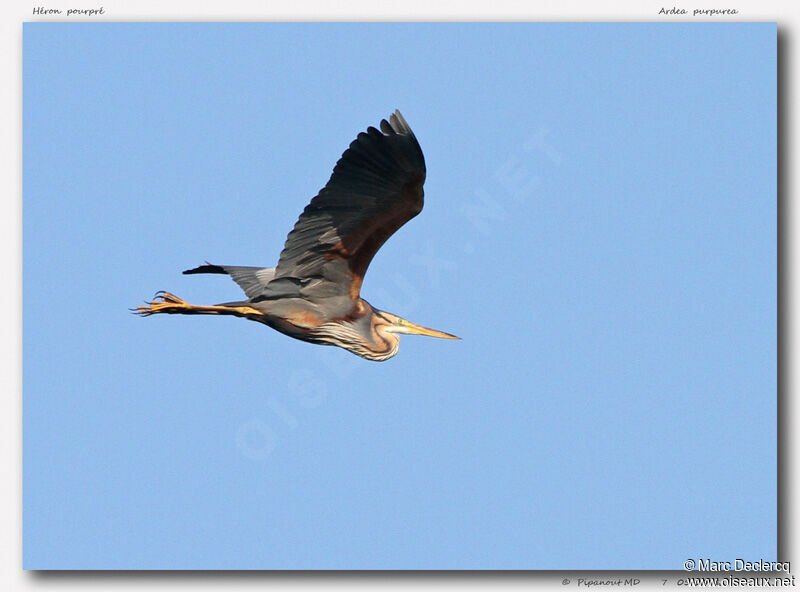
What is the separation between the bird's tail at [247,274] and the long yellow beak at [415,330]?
1.35 m

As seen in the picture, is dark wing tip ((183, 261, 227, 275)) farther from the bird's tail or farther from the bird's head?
the bird's head

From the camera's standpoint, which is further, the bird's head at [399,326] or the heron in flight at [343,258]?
the bird's head at [399,326]

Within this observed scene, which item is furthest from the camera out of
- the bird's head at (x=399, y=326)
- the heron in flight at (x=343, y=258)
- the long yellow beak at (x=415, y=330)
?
the long yellow beak at (x=415, y=330)

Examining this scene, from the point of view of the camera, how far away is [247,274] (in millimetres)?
10164

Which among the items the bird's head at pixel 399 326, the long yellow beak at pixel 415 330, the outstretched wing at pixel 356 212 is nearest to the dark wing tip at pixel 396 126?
the outstretched wing at pixel 356 212

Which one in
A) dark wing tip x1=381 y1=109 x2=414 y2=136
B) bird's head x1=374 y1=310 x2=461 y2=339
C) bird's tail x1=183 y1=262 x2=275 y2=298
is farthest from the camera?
bird's head x1=374 y1=310 x2=461 y2=339

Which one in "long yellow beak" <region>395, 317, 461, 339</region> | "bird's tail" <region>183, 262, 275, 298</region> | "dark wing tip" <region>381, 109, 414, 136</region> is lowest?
"long yellow beak" <region>395, 317, 461, 339</region>

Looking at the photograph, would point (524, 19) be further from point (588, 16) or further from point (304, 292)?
point (304, 292)

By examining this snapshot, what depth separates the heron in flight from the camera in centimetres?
866

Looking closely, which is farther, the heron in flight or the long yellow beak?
the long yellow beak

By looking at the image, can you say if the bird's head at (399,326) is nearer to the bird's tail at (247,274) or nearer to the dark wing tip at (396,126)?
the bird's tail at (247,274)

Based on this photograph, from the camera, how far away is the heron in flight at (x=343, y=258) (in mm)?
8656

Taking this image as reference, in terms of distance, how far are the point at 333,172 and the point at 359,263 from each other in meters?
1.10

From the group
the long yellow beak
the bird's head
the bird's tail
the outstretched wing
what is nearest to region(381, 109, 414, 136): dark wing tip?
the outstretched wing
